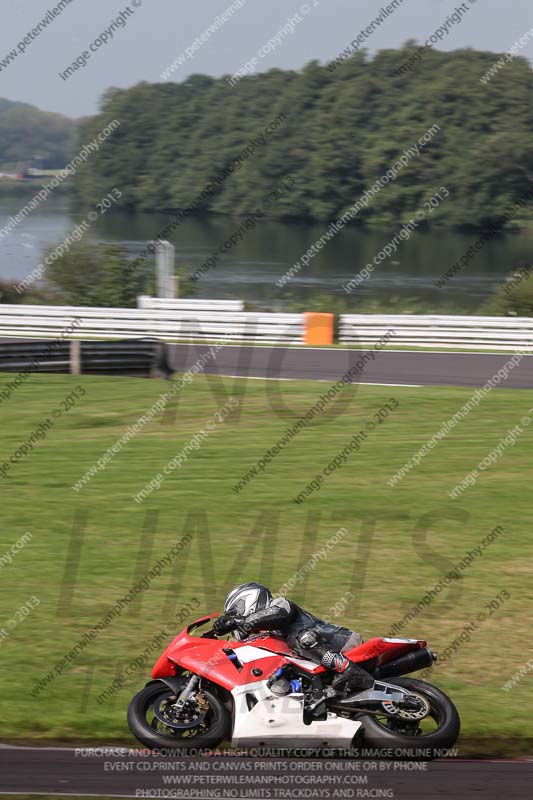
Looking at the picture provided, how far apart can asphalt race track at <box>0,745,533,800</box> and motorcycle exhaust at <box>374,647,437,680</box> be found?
63cm

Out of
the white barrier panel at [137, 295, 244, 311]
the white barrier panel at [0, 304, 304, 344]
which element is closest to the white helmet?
the white barrier panel at [0, 304, 304, 344]

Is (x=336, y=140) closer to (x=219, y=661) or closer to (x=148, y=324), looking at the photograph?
(x=148, y=324)

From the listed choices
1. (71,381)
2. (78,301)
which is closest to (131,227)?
(78,301)

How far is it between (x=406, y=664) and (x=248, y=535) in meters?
4.21

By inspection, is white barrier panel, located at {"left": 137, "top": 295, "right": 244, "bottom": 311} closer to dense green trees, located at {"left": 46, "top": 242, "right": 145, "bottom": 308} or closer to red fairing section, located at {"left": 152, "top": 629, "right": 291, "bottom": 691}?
dense green trees, located at {"left": 46, "top": 242, "right": 145, "bottom": 308}

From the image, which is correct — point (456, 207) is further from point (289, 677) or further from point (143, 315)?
point (289, 677)

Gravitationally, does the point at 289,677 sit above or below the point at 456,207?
below

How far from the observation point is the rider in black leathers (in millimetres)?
6316

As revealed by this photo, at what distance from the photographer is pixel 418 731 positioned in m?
6.27

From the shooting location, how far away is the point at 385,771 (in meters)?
6.02

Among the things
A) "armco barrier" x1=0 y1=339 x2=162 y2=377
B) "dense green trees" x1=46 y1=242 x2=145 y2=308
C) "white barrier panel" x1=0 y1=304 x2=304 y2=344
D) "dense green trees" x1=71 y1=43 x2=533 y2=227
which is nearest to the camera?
"armco barrier" x1=0 y1=339 x2=162 y2=377

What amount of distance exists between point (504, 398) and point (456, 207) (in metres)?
60.4

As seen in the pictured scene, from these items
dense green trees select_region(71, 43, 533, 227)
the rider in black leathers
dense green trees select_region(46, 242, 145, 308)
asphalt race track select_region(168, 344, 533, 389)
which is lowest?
the rider in black leathers

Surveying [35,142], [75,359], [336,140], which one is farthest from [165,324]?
[35,142]
